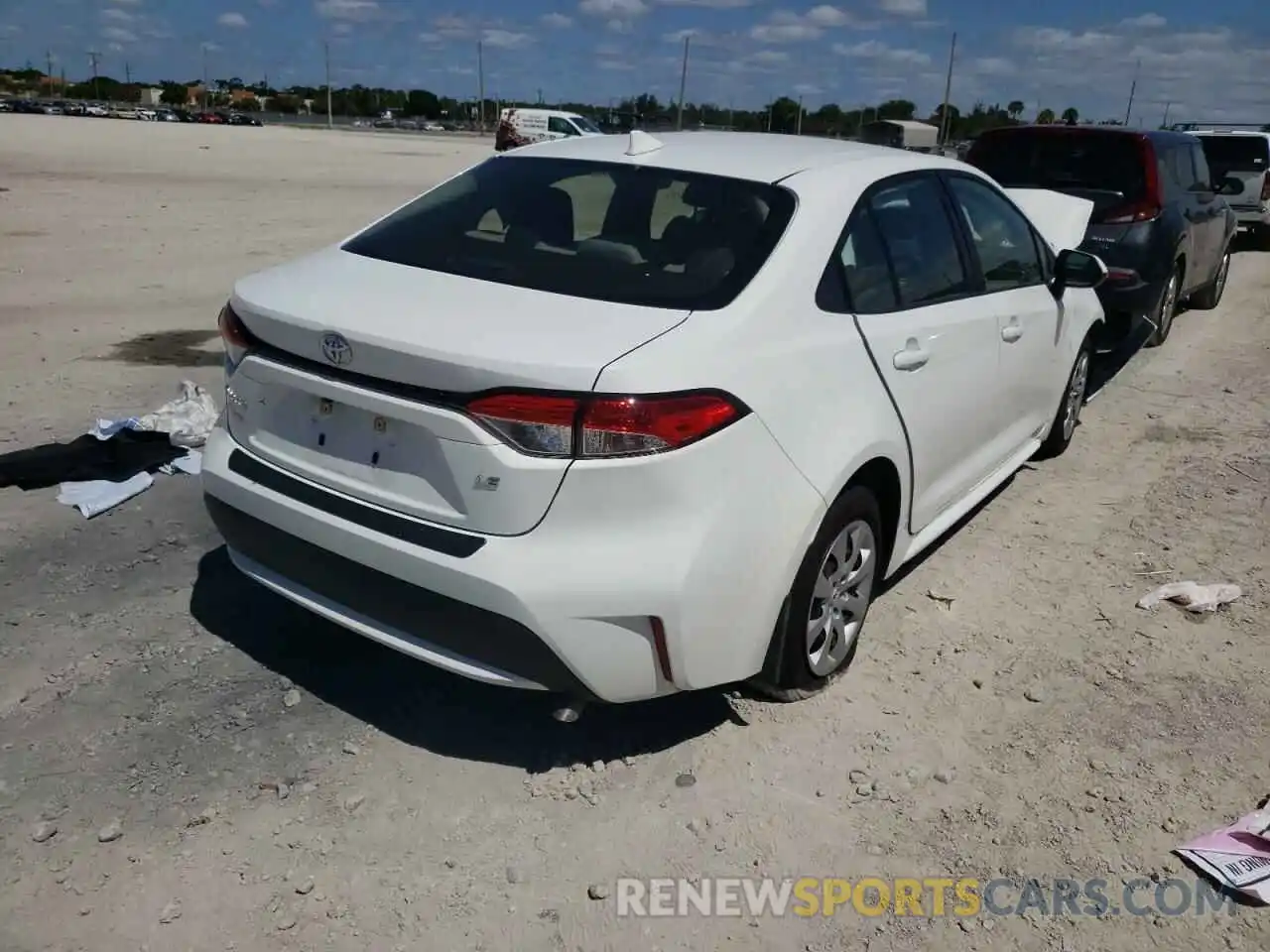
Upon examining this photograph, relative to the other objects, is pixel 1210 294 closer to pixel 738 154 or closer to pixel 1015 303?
pixel 1015 303

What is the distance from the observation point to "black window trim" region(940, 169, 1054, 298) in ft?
14.0

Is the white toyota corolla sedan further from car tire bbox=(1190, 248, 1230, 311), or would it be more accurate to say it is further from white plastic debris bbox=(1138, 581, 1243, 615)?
car tire bbox=(1190, 248, 1230, 311)

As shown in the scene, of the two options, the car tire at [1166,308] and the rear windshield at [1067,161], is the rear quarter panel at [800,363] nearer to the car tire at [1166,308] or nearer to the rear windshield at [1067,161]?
the rear windshield at [1067,161]

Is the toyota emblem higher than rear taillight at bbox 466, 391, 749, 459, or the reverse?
the toyota emblem

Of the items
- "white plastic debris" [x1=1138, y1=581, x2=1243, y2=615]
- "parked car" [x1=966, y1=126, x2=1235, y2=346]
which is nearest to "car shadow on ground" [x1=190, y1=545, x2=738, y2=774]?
"white plastic debris" [x1=1138, y1=581, x2=1243, y2=615]

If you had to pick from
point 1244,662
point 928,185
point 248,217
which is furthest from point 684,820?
point 248,217

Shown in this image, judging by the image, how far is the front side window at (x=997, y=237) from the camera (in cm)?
439

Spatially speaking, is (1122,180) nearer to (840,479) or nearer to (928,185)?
(928,185)

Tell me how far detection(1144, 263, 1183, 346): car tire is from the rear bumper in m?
7.30

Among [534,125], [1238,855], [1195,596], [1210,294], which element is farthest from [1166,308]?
[534,125]

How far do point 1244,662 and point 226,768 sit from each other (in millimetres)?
3580

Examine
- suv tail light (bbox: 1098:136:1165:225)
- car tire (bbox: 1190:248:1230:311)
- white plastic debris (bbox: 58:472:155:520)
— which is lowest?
white plastic debris (bbox: 58:472:155:520)

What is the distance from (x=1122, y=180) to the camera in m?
8.36

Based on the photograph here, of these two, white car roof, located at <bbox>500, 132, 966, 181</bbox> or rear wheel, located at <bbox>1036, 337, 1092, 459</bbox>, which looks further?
rear wheel, located at <bbox>1036, 337, 1092, 459</bbox>
